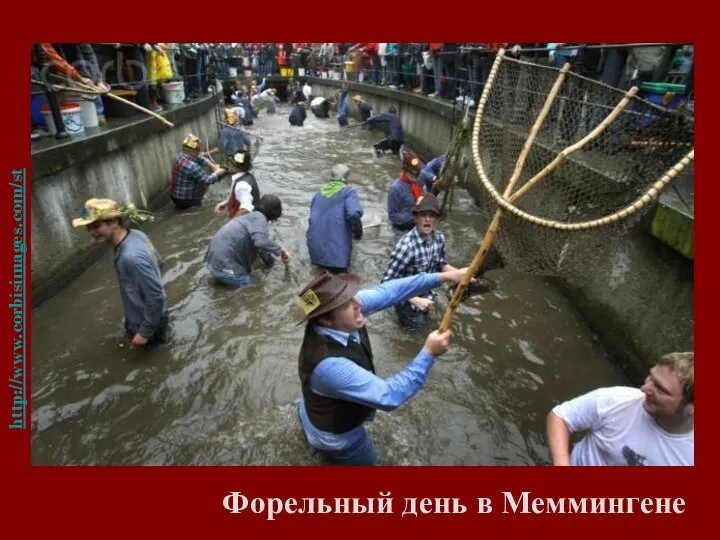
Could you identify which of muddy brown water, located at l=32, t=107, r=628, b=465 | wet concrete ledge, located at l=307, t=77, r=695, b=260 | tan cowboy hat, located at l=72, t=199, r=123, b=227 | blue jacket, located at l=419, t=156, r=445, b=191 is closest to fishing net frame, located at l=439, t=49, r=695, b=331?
wet concrete ledge, located at l=307, t=77, r=695, b=260

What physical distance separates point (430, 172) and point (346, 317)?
19.3 ft

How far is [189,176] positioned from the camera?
8.09 meters

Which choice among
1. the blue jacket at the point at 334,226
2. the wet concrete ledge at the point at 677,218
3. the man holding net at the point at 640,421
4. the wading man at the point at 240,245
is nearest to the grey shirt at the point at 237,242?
the wading man at the point at 240,245

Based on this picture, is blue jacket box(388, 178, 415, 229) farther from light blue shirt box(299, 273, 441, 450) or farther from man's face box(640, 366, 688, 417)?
man's face box(640, 366, 688, 417)

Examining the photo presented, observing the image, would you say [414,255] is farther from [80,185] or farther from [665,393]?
[80,185]

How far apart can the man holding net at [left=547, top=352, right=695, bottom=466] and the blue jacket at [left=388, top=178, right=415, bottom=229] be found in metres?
4.04

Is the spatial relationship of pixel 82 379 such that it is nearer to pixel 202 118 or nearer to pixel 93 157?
pixel 93 157

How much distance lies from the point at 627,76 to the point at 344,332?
19.9 feet

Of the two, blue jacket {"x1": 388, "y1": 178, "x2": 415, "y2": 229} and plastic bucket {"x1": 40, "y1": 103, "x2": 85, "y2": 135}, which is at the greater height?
plastic bucket {"x1": 40, "y1": 103, "x2": 85, "y2": 135}

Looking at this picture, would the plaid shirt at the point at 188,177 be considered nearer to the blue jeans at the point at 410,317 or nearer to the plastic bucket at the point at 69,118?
the plastic bucket at the point at 69,118

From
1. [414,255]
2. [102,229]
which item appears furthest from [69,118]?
[414,255]

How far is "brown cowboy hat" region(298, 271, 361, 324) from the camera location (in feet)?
7.92

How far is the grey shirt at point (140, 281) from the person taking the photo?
12.3 ft

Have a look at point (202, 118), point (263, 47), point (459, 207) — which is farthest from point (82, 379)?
point (263, 47)
